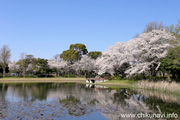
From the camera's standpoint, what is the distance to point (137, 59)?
40438mm

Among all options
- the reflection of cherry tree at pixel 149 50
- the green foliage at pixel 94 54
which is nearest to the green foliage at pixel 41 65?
the green foliage at pixel 94 54

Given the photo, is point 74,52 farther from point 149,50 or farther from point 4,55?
point 149,50

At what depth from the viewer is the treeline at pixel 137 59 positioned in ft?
107

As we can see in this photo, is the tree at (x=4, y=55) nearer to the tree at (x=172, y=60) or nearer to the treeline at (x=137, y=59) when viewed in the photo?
the treeline at (x=137, y=59)

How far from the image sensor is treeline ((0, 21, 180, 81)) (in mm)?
32594

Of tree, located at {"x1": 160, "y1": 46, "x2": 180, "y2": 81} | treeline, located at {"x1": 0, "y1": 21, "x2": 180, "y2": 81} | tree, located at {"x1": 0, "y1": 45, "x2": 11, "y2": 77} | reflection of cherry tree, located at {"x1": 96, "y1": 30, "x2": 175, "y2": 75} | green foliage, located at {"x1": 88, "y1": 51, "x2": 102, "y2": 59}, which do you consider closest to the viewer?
tree, located at {"x1": 160, "y1": 46, "x2": 180, "y2": 81}

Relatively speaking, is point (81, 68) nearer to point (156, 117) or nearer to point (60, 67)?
point (60, 67)

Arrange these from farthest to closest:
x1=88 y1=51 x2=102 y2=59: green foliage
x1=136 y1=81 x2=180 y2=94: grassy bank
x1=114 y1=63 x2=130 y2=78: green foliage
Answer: x1=88 y1=51 x2=102 y2=59: green foliage < x1=114 y1=63 x2=130 y2=78: green foliage < x1=136 y1=81 x2=180 y2=94: grassy bank

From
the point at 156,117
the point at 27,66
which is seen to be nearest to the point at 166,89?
the point at 156,117

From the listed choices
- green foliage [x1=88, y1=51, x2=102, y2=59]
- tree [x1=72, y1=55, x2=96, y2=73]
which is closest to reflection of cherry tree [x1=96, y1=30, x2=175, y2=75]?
tree [x1=72, y1=55, x2=96, y2=73]

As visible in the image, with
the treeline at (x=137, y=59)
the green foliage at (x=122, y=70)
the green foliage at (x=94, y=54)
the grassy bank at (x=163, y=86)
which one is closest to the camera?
the grassy bank at (x=163, y=86)

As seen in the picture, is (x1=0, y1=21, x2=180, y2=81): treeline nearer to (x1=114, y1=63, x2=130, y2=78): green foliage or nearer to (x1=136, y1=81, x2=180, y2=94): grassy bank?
(x1=114, y1=63, x2=130, y2=78): green foliage

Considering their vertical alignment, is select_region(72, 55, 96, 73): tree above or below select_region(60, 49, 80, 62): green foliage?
below

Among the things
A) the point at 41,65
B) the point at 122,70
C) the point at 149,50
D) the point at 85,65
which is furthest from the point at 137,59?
the point at 41,65
